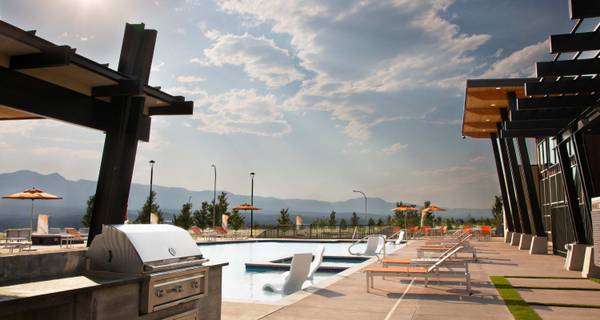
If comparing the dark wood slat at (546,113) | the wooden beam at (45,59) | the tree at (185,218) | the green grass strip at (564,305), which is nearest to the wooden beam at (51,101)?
the wooden beam at (45,59)

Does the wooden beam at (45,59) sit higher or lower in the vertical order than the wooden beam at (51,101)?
higher

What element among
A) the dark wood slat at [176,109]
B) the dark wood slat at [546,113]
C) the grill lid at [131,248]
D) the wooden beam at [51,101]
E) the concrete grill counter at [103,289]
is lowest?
the concrete grill counter at [103,289]

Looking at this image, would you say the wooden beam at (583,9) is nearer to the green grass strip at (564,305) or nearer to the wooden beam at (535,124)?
the green grass strip at (564,305)

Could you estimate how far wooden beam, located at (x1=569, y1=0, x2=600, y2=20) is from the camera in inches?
270

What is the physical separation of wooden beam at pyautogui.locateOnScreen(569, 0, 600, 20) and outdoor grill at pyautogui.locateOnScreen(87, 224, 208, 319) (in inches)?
239

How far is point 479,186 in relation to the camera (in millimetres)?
50250

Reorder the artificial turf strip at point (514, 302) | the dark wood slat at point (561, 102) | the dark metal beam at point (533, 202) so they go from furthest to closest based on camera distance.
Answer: the dark metal beam at point (533, 202) → the dark wood slat at point (561, 102) → the artificial turf strip at point (514, 302)

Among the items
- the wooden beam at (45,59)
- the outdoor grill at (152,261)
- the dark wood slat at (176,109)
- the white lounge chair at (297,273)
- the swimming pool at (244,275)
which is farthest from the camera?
the swimming pool at (244,275)

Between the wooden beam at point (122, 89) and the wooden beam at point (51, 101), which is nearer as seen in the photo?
the wooden beam at point (51, 101)

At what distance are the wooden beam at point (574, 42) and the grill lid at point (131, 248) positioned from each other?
6.86m

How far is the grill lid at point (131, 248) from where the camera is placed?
418cm

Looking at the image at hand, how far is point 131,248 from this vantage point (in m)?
4.21

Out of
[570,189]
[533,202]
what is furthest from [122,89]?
[533,202]

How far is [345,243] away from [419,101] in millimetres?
21395
